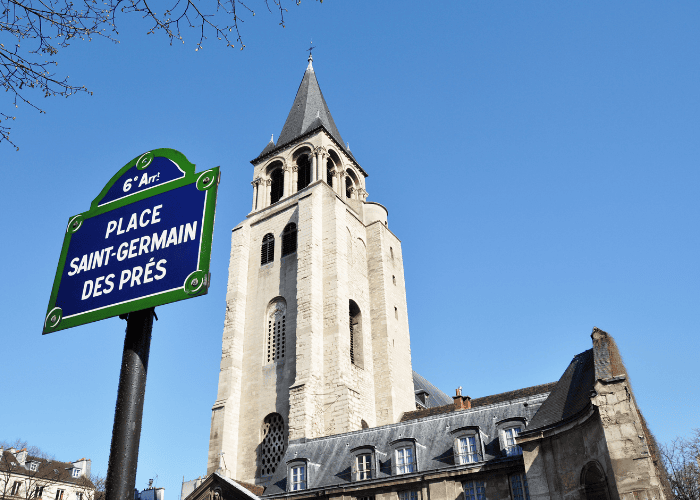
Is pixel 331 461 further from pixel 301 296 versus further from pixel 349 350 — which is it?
pixel 301 296

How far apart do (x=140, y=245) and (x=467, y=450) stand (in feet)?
56.2

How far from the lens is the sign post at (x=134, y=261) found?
13.6 feet

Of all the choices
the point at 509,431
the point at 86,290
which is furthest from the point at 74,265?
the point at 509,431

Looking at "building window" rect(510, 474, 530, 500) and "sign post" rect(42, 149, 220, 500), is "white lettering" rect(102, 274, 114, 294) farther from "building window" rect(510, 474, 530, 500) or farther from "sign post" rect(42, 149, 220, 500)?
"building window" rect(510, 474, 530, 500)

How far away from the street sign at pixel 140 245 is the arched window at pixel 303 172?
32.1m

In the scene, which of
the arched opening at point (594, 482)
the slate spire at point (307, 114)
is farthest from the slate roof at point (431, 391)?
the arched opening at point (594, 482)

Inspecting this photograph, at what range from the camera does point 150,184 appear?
486 cm

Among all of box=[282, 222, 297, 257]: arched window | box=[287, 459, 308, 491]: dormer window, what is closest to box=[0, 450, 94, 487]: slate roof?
box=[282, 222, 297, 257]: arched window

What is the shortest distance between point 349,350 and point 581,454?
1537cm

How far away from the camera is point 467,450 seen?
1928 cm

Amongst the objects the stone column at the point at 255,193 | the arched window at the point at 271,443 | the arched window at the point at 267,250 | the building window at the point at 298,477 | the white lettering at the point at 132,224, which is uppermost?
the stone column at the point at 255,193

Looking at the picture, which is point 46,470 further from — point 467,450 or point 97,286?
point 97,286

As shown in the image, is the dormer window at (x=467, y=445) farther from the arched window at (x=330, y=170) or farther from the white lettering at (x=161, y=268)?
the arched window at (x=330, y=170)

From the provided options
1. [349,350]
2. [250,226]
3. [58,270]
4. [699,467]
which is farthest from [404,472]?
[250,226]
